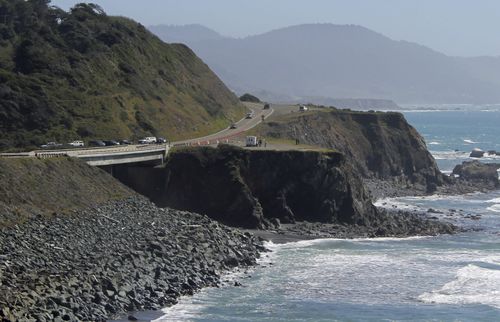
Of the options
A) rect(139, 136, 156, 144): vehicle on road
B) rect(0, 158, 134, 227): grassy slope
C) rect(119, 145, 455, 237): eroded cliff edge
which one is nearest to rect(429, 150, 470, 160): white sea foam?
rect(119, 145, 455, 237): eroded cliff edge

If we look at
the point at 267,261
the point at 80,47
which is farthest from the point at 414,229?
the point at 80,47

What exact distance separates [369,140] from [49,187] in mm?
55902

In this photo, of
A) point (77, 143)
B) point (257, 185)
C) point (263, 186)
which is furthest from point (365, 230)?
point (77, 143)

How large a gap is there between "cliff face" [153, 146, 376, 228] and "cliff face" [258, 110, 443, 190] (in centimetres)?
2377

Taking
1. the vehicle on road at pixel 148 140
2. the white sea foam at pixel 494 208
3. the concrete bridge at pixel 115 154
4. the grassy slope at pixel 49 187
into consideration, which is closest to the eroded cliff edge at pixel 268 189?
the concrete bridge at pixel 115 154

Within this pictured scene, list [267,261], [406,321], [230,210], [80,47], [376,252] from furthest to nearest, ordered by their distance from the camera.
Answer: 1. [80,47]
2. [230,210]
3. [376,252]
4. [267,261]
5. [406,321]

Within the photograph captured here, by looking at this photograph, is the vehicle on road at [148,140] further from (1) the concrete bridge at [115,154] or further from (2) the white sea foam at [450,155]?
(2) the white sea foam at [450,155]

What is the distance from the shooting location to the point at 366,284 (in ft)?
179

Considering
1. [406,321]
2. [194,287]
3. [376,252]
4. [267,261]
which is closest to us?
[406,321]

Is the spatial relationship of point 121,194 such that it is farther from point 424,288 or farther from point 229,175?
point 424,288

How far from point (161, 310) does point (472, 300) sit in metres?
15.3

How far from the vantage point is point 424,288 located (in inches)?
2114

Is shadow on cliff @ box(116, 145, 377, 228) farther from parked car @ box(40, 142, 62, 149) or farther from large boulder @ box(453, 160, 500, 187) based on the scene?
large boulder @ box(453, 160, 500, 187)

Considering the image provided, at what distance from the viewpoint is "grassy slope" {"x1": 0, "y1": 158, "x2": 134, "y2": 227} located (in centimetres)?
5553
